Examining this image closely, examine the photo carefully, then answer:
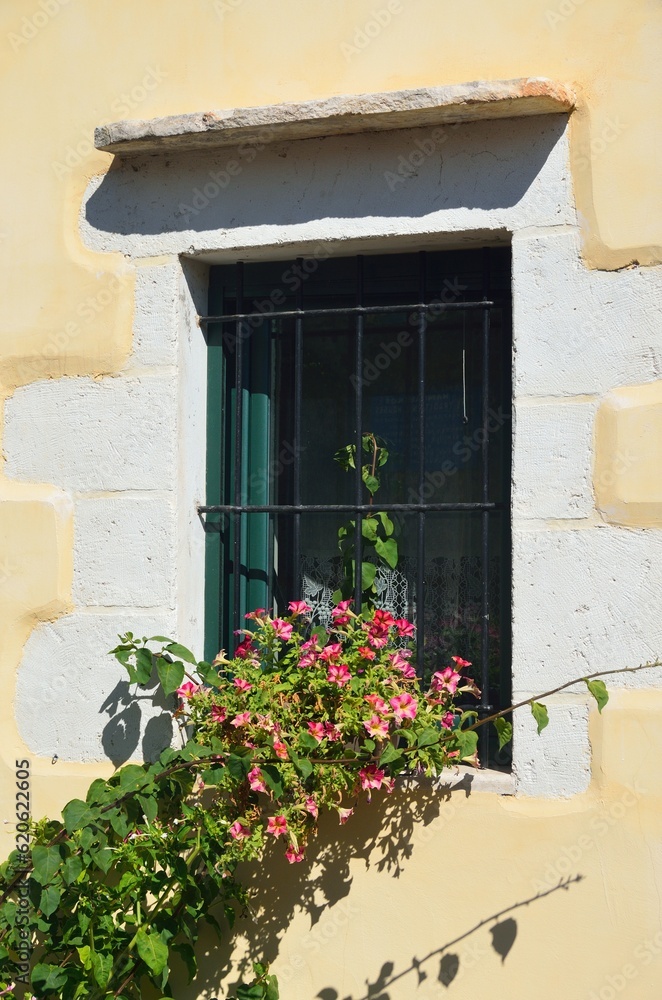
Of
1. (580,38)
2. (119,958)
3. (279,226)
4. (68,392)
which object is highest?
(580,38)

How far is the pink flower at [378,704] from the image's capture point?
2.73 metres

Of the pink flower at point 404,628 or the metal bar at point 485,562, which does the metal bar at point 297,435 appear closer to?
the pink flower at point 404,628

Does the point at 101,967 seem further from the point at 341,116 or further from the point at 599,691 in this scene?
the point at 341,116

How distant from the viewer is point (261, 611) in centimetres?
299

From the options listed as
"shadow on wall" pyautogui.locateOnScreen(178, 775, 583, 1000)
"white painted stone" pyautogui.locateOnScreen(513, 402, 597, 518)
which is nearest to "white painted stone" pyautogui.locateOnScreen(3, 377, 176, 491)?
"white painted stone" pyautogui.locateOnScreen(513, 402, 597, 518)

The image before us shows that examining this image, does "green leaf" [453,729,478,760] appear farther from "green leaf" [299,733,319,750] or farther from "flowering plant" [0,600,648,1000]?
"green leaf" [299,733,319,750]

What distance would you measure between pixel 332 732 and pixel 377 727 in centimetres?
13

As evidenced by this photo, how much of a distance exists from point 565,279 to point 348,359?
0.74 meters

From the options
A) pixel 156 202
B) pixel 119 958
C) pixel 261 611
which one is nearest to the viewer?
pixel 119 958

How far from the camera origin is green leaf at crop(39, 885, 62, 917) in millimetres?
2688

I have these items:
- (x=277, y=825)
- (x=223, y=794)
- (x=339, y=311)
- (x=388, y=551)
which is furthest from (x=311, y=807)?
(x=339, y=311)

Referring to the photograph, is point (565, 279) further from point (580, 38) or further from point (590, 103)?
point (580, 38)

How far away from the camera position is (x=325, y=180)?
122 inches

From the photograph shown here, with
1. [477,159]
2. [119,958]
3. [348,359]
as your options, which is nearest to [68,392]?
[348,359]
